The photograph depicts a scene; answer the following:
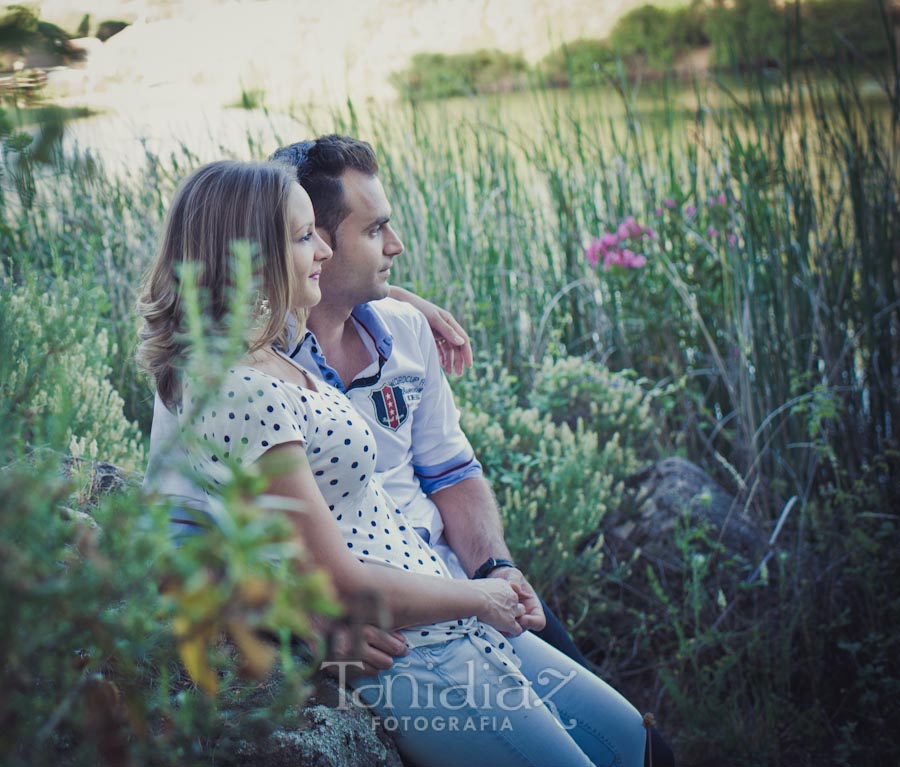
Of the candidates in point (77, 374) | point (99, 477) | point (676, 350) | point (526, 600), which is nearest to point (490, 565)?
point (526, 600)

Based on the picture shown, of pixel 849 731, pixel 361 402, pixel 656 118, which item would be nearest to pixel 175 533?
pixel 361 402

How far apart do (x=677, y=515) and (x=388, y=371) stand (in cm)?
128

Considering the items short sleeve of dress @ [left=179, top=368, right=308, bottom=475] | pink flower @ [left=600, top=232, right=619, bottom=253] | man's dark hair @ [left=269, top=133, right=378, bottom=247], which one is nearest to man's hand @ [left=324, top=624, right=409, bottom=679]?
short sleeve of dress @ [left=179, top=368, right=308, bottom=475]

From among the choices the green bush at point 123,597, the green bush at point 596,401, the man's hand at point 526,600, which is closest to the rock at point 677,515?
the green bush at point 596,401

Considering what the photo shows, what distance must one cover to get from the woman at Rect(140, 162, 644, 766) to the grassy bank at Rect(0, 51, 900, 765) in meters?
0.34

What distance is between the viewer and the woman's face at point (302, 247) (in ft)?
5.20

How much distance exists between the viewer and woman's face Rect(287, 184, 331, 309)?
1584 mm

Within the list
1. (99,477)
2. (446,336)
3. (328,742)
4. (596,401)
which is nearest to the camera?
(328,742)

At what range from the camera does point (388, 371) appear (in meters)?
1.96

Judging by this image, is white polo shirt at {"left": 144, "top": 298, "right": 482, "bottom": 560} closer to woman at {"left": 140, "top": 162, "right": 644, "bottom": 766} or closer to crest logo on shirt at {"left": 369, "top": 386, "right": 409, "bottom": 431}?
crest logo on shirt at {"left": 369, "top": 386, "right": 409, "bottom": 431}

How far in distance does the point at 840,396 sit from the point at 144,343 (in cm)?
237

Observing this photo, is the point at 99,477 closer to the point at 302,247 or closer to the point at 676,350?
the point at 302,247

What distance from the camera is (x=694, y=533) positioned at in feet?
8.51

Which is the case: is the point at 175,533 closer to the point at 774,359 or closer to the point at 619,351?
the point at 774,359
